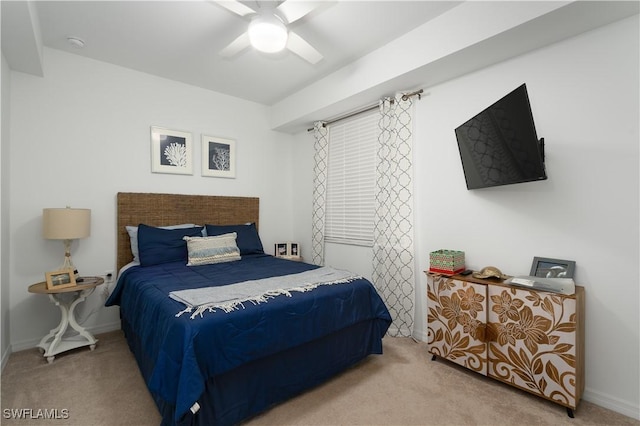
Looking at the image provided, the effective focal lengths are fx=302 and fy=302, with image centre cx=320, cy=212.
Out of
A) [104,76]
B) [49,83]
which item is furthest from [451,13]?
[49,83]

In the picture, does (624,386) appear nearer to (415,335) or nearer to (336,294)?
(415,335)

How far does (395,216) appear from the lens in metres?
3.06

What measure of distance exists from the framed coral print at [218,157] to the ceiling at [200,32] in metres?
0.76

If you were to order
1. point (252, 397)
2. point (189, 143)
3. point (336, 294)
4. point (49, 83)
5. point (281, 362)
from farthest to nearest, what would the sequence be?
point (189, 143) → point (49, 83) → point (336, 294) → point (281, 362) → point (252, 397)

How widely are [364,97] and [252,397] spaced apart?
9.23ft

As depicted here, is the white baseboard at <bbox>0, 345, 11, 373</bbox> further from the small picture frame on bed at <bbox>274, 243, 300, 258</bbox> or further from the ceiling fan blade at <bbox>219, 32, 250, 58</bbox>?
the ceiling fan blade at <bbox>219, 32, 250, 58</bbox>

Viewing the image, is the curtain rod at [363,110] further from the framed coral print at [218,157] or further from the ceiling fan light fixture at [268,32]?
the ceiling fan light fixture at [268,32]

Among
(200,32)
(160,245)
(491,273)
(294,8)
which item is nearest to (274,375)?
(491,273)

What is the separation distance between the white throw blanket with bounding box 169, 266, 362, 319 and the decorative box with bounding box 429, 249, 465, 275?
0.68 metres

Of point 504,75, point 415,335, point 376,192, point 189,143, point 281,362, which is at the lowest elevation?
point 415,335

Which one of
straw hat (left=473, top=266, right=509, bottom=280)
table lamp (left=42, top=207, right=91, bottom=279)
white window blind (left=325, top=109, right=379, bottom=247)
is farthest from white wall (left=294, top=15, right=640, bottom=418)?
table lamp (left=42, top=207, right=91, bottom=279)

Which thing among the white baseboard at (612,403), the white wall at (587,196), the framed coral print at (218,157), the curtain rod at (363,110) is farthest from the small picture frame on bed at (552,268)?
the framed coral print at (218,157)

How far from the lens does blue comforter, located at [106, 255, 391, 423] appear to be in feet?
4.92

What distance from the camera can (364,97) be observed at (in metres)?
3.16
